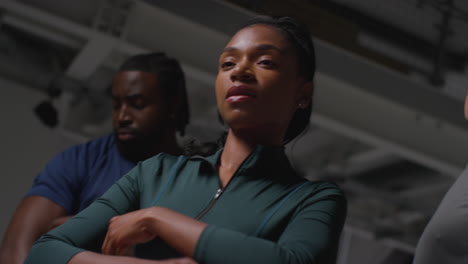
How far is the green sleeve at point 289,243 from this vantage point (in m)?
0.68

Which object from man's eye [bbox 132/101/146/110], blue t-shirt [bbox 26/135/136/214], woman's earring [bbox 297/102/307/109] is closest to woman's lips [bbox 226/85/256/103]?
Answer: woman's earring [bbox 297/102/307/109]

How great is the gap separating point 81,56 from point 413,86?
2.09 meters

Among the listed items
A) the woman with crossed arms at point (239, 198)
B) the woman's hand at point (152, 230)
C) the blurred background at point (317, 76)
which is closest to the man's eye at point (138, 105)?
the blurred background at point (317, 76)

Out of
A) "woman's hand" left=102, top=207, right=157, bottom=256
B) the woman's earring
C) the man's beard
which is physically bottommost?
the man's beard

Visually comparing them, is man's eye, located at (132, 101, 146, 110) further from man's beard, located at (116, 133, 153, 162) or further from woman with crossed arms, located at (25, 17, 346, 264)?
woman with crossed arms, located at (25, 17, 346, 264)

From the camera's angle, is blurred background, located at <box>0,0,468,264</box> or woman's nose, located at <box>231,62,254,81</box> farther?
blurred background, located at <box>0,0,468,264</box>

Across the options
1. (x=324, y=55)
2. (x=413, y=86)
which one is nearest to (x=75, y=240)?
(x=324, y=55)

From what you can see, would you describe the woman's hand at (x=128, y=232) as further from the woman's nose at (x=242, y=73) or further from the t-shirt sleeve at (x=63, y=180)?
the t-shirt sleeve at (x=63, y=180)

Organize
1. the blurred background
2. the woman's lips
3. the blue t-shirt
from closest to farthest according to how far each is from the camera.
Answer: the woman's lips < the blue t-shirt < the blurred background

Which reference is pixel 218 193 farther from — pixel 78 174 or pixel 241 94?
pixel 78 174

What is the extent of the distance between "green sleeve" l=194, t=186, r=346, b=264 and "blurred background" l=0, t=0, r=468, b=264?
1064mm

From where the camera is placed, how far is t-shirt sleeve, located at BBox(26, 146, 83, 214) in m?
1.31

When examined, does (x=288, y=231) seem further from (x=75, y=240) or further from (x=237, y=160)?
(x=75, y=240)

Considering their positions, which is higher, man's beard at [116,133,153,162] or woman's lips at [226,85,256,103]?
woman's lips at [226,85,256,103]
